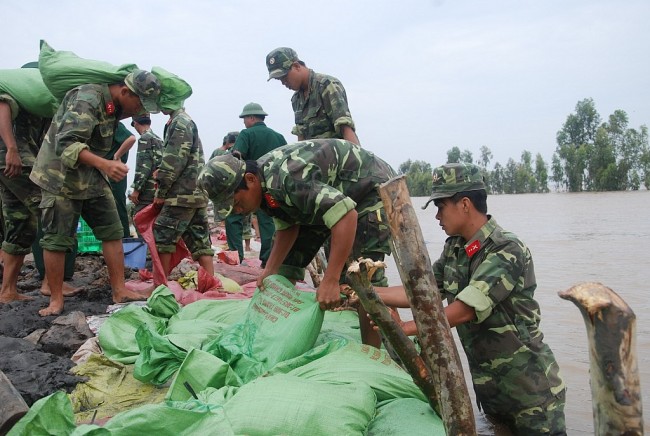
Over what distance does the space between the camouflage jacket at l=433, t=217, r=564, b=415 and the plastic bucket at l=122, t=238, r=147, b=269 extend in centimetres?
424

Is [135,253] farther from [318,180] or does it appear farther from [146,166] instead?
[318,180]

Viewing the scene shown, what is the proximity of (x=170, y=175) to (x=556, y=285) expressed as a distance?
4.81 meters

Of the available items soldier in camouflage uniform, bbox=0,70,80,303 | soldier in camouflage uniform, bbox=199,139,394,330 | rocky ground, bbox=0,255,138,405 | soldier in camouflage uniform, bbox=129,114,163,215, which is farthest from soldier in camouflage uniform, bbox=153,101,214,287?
soldier in camouflage uniform, bbox=199,139,394,330

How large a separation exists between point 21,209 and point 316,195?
2816mm

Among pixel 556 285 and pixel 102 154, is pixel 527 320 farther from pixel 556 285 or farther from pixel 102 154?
pixel 556 285

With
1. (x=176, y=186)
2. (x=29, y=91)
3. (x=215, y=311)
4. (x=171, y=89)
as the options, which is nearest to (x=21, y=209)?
(x=29, y=91)

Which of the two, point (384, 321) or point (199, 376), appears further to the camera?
point (199, 376)

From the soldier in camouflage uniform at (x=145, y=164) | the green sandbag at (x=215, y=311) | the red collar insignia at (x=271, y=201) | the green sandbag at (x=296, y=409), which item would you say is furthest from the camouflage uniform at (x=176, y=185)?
the green sandbag at (x=296, y=409)

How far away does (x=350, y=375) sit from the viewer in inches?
92.4

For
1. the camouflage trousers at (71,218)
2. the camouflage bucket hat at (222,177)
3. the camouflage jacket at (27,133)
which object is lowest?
the camouflage trousers at (71,218)

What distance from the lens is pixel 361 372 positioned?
2393 mm

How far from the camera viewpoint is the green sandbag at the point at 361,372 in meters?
2.36

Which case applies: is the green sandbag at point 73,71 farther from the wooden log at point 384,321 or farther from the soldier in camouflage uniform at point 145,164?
the wooden log at point 384,321

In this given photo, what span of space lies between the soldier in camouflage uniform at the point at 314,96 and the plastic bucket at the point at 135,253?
2.33 metres
